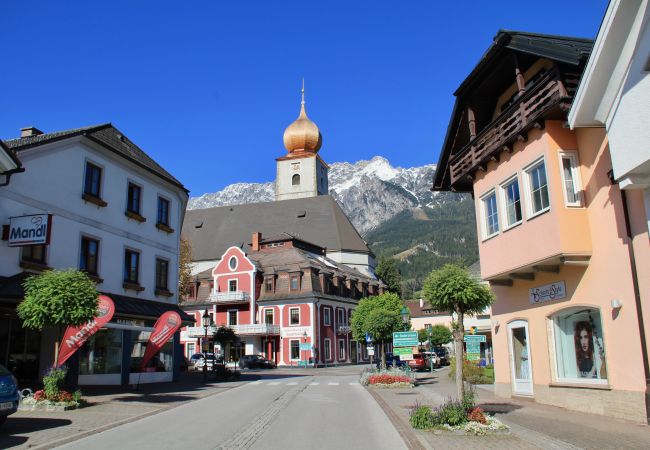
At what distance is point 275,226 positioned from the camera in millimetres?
80500

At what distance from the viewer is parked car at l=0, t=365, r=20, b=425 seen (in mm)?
12414

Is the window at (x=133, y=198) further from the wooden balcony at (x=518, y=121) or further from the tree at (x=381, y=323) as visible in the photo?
the tree at (x=381, y=323)

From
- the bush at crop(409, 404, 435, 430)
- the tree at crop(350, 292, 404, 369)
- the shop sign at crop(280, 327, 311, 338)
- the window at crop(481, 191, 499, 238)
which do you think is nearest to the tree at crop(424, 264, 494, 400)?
the bush at crop(409, 404, 435, 430)

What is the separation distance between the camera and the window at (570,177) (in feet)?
48.4

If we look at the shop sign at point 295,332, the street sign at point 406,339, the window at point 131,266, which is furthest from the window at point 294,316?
the window at point 131,266

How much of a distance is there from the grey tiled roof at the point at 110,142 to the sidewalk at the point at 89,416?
9200 millimetres

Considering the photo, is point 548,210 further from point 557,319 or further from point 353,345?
point 353,345

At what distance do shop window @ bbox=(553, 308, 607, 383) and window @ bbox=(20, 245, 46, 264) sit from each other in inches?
684

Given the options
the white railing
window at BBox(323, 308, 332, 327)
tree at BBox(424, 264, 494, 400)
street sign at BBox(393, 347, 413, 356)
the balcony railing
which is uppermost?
the balcony railing

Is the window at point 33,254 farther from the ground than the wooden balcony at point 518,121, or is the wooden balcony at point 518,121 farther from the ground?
the wooden balcony at point 518,121

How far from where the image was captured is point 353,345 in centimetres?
6338

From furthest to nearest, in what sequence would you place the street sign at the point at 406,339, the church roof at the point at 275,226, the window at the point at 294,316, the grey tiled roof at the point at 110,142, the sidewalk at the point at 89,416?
the church roof at the point at 275,226
the window at the point at 294,316
the street sign at the point at 406,339
the grey tiled roof at the point at 110,142
the sidewalk at the point at 89,416

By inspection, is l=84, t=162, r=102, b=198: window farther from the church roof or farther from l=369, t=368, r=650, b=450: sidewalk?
the church roof

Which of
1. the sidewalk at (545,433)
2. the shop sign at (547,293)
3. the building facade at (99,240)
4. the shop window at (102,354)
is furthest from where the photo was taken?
the shop window at (102,354)
